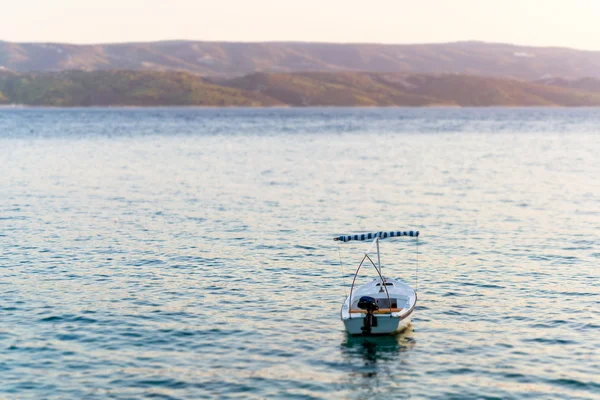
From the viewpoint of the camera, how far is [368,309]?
29.5m

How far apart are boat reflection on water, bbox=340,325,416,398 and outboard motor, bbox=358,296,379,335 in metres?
0.50

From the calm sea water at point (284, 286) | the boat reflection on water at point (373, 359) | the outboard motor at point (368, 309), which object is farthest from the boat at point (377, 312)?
the calm sea water at point (284, 286)

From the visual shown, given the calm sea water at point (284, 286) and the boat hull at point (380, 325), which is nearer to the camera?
the calm sea water at point (284, 286)

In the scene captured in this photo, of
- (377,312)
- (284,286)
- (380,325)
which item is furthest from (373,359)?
(284,286)

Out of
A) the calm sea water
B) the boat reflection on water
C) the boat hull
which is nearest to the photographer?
the boat reflection on water

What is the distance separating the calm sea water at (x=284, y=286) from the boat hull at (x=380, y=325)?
43cm

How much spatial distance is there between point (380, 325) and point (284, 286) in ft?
27.6

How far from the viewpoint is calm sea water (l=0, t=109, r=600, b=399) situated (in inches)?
1008

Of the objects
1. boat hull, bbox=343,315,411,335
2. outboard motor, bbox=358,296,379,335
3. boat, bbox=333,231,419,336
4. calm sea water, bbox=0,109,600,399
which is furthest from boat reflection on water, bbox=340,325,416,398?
outboard motor, bbox=358,296,379,335

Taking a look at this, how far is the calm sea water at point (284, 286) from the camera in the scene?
2559cm

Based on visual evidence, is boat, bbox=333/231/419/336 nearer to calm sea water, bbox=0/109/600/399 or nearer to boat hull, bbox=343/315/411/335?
boat hull, bbox=343/315/411/335

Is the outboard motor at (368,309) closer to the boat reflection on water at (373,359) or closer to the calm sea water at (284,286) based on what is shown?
the boat reflection on water at (373,359)

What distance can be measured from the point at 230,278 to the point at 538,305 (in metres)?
15.2

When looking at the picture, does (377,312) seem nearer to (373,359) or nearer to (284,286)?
(373,359)
